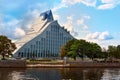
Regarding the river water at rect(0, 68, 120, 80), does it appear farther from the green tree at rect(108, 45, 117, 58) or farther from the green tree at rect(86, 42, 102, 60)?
the green tree at rect(108, 45, 117, 58)

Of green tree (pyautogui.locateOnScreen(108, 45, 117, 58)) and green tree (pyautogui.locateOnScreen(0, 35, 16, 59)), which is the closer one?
green tree (pyautogui.locateOnScreen(0, 35, 16, 59))

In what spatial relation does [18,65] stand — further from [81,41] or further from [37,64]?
[81,41]

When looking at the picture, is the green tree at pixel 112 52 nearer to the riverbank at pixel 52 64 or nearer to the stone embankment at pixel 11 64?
the riverbank at pixel 52 64

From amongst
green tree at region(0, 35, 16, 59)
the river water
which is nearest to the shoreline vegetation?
green tree at region(0, 35, 16, 59)

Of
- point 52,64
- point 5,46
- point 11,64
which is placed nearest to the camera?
point 11,64

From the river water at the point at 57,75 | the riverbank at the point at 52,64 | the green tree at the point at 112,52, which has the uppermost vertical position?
the green tree at the point at 112,52

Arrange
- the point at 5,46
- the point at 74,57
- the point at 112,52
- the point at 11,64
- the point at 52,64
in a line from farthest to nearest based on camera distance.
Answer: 1. the point at 112,52
2. the point at 74,57
3. the point at 52,64
4. the point at 5,46
5. the point at 11,64

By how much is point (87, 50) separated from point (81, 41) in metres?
5.67

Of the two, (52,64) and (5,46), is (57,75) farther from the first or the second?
(5,46)

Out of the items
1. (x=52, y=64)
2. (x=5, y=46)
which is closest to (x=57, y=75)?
(x=52, y=64)

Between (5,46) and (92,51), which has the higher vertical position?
(5,46)

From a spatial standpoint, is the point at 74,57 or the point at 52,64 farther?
the point at 74,57

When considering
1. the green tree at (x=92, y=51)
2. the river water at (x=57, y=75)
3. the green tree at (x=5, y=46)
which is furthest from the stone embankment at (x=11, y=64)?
the green tree at (x=92, y=51)

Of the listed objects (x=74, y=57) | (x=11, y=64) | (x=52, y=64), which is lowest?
(x=52, y=64)
